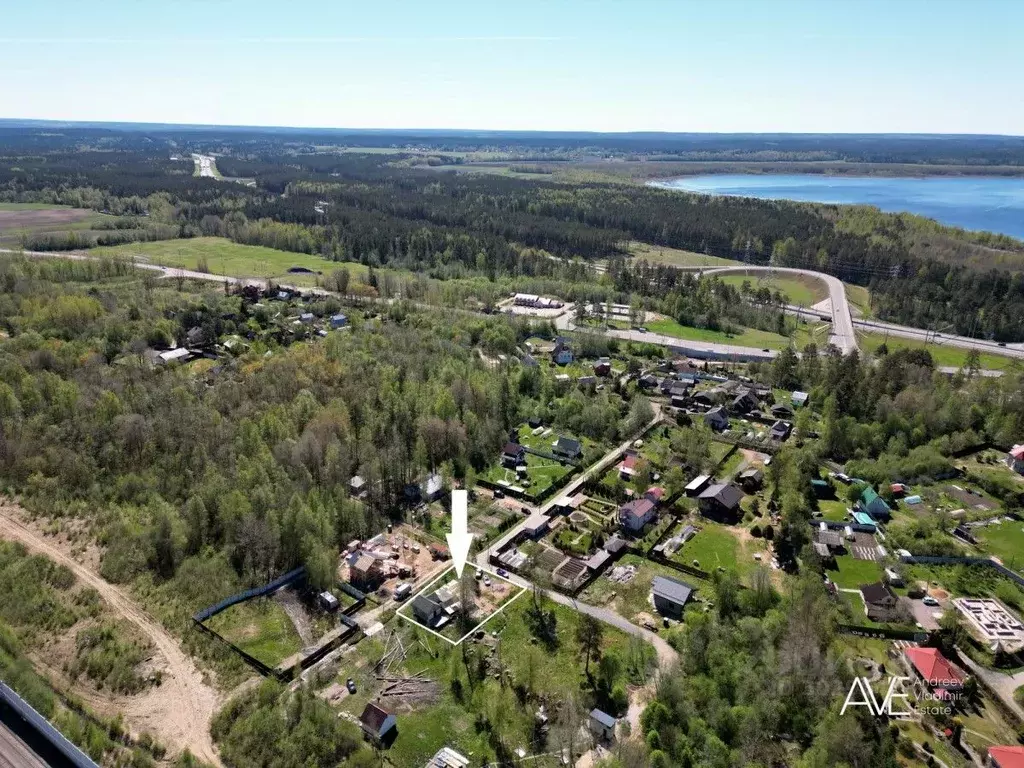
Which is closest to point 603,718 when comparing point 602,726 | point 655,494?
point 602,726

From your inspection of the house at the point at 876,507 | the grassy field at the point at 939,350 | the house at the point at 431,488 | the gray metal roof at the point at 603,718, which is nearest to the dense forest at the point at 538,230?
the grassy field at the point at 939,350

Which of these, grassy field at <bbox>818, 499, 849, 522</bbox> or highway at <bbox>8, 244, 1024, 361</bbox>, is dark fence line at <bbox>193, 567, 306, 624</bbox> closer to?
grassy field at <bbox>818, 499, 849, 522</bbox>

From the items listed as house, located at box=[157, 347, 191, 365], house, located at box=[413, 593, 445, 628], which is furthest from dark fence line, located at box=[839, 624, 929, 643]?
house, located at box=[157, 347, 191, 365]

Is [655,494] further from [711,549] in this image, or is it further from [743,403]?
[743,403]

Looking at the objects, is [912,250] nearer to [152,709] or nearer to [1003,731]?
[1003,731]

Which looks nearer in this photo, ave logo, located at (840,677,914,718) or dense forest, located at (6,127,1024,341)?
ave logo, located at (840,677,914,718)
